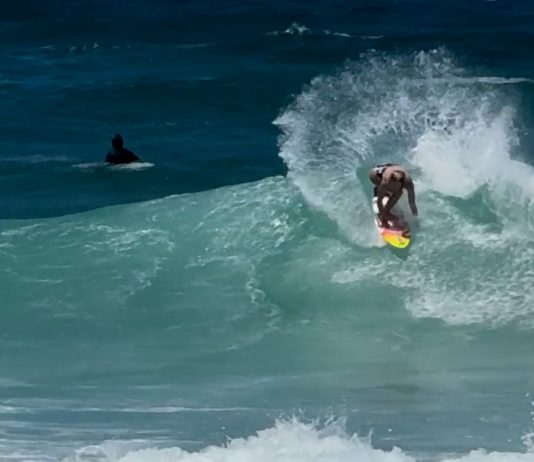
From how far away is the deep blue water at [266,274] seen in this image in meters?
10.9

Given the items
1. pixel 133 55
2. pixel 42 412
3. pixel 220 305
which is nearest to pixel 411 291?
pixel 220 305

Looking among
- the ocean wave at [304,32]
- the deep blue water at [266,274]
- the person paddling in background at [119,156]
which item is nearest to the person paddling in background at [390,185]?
the deep blue water at [266,274]

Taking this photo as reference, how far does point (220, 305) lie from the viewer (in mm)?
14883

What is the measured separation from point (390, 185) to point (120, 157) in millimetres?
7177

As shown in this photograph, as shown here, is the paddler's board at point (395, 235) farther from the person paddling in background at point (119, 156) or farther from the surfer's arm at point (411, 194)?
the person paddling in background at point (119, 156)

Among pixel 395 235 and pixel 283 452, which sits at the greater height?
pixel 395 235

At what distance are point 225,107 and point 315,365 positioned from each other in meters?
13.1

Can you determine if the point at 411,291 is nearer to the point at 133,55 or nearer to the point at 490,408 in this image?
the point at 490,408

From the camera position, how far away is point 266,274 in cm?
1552

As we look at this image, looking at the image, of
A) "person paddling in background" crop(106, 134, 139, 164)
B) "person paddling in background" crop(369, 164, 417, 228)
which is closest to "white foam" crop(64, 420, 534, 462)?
"person paddling in background" crop(369, 164, 417, 228)

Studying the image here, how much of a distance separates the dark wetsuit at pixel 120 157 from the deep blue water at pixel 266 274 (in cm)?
27

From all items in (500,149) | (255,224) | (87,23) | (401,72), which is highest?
(87,23)

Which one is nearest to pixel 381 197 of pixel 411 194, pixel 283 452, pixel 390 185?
pixel 390 185

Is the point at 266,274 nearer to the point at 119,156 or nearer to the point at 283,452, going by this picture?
the point at 283,452
